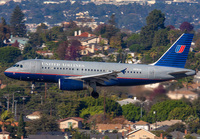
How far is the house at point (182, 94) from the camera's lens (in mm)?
55644

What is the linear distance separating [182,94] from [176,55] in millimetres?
6714

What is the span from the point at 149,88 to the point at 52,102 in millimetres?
51473

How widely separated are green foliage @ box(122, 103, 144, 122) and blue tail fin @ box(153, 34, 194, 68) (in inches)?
2069

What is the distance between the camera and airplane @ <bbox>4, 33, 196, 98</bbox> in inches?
1912

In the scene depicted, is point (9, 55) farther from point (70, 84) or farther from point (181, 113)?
point (70, 84)

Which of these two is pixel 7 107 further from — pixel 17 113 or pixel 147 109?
pixel 147 109

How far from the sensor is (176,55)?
52.2 metres

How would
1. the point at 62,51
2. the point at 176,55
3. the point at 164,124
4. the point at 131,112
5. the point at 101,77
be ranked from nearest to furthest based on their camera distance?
the point at 101,77
the point at 176,55
the point at 164,124
the point at 131,112
the point at 62,51

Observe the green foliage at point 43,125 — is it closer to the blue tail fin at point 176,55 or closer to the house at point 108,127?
the house at point 108,127

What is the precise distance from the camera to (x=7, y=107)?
336 feet

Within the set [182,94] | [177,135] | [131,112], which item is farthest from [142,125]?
[182,94]

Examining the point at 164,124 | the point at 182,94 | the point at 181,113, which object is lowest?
the point at 164,124

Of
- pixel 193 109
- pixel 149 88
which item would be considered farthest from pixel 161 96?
pixel 193 109

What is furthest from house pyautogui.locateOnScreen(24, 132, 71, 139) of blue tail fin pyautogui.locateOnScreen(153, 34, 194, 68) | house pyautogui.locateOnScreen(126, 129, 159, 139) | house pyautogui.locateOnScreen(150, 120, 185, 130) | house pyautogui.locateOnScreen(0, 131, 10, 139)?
blue tail fin pyautogui.locateOnScreen(153, 34, 194, 68)
